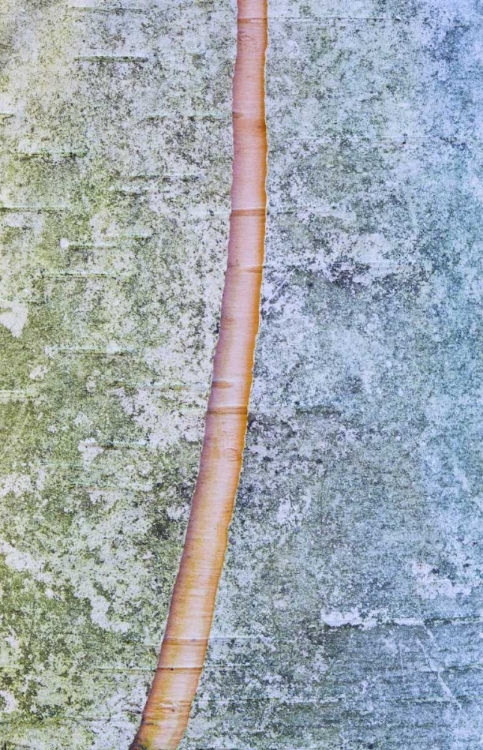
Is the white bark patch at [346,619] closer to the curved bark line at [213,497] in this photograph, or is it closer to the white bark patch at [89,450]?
the curved bark line at [213,497]

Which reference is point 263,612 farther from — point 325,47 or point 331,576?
point 325,47

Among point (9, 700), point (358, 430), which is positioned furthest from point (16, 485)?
point (358, 430)

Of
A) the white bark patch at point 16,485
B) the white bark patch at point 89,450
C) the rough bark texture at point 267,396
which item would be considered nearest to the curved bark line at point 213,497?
the rough bark texture at point 267,396

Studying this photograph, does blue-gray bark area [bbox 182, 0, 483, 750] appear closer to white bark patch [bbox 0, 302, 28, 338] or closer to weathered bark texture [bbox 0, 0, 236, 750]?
weathered bark texture [bbox 0, 0, 236, 750]

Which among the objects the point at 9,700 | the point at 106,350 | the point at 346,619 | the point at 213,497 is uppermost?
the point at 106,350

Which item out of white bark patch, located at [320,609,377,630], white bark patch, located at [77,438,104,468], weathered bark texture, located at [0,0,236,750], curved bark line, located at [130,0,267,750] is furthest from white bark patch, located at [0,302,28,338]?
white bark patch, located at [320,609,377,630]

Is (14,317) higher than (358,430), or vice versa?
(14,317)

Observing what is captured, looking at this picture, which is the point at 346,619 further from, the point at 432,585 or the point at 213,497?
the point at 213,497
